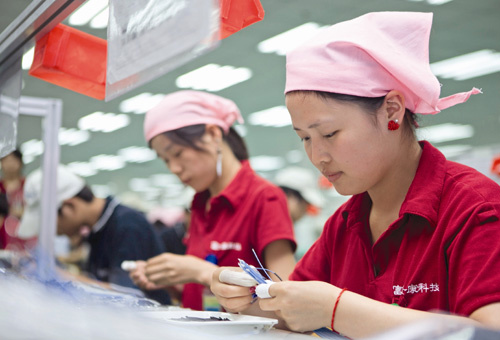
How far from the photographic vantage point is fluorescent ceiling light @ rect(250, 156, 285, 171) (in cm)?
1465

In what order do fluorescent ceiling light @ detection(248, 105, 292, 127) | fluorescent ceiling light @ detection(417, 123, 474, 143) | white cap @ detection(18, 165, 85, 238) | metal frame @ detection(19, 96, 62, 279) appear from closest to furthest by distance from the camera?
metal frame @ detection(19, 96, 62, 279) → white cap @ detection(18, 165, 85, 238) → fluorescent ceiling light @ detection(248, 105, 292, 127) → fluorescent ceiling light @ detection(417, 123, 474, 143)

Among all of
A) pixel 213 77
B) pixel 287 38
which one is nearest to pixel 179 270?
pixel 287 38

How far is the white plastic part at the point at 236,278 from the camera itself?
1.10 m

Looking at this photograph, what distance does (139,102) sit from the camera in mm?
9000

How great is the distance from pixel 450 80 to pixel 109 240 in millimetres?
6710

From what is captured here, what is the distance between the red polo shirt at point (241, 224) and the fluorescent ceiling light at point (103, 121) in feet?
26.3

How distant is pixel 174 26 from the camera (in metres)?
0.80

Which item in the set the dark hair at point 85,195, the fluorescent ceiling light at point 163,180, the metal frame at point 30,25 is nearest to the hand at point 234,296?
the metal frame at point 30,25

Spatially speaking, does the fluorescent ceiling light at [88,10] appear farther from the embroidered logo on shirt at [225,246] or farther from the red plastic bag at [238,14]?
the embroidered logo on shirt at [225,246]

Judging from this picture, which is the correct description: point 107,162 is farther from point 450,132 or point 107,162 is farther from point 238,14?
point 238,14

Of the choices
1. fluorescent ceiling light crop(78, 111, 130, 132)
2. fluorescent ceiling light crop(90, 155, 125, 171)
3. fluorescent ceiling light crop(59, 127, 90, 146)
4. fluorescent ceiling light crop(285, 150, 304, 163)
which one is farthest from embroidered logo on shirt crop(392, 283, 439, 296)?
fluorescent ceiling light crop(90, 155, 125, 171)

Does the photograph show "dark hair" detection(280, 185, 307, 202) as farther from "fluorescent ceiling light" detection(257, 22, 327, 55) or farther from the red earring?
the red earring

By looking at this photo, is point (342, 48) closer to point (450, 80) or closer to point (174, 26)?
point (174, 26)

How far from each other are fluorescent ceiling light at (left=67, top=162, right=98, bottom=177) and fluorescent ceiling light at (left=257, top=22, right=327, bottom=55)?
967cm
